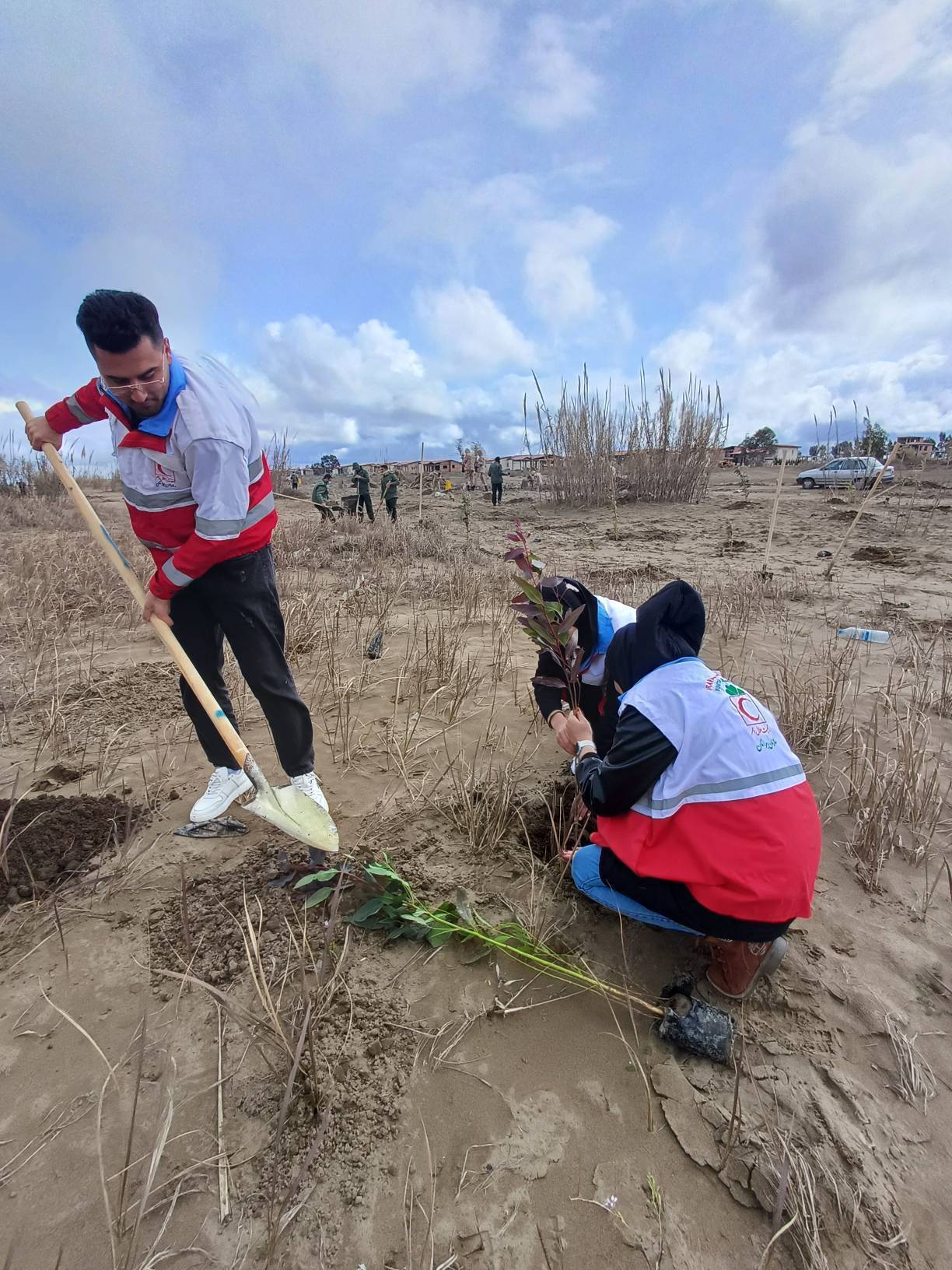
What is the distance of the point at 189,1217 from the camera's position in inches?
45.1

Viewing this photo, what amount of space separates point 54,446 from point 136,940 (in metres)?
1.86

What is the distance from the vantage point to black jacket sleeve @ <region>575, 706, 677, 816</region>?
150 cm

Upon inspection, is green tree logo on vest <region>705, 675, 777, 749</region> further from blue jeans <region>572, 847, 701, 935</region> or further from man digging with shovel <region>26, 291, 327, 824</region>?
man digging with shovel <region>26, 291, 327, 824</region>

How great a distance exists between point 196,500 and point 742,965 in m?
2.12

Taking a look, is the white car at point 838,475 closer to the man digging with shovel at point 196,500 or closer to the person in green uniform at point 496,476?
the person in green uniform at point 496,476

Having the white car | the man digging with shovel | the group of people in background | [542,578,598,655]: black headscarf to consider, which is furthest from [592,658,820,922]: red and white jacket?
the white car

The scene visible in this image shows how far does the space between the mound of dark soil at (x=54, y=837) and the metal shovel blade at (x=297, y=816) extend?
1.33 ft

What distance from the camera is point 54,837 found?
2.11 metres

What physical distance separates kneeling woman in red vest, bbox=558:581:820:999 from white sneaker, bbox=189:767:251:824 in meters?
1.44

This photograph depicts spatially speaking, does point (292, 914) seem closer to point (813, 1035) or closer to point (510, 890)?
point (510, 890)

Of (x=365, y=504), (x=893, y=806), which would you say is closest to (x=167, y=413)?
(x=893, y=806)

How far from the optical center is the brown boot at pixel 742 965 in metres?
1.56

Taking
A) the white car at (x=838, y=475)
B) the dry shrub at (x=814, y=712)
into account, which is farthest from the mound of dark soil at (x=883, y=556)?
the white car at (x=838, y=475)

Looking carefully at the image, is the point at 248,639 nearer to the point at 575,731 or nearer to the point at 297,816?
the point at 297,816
